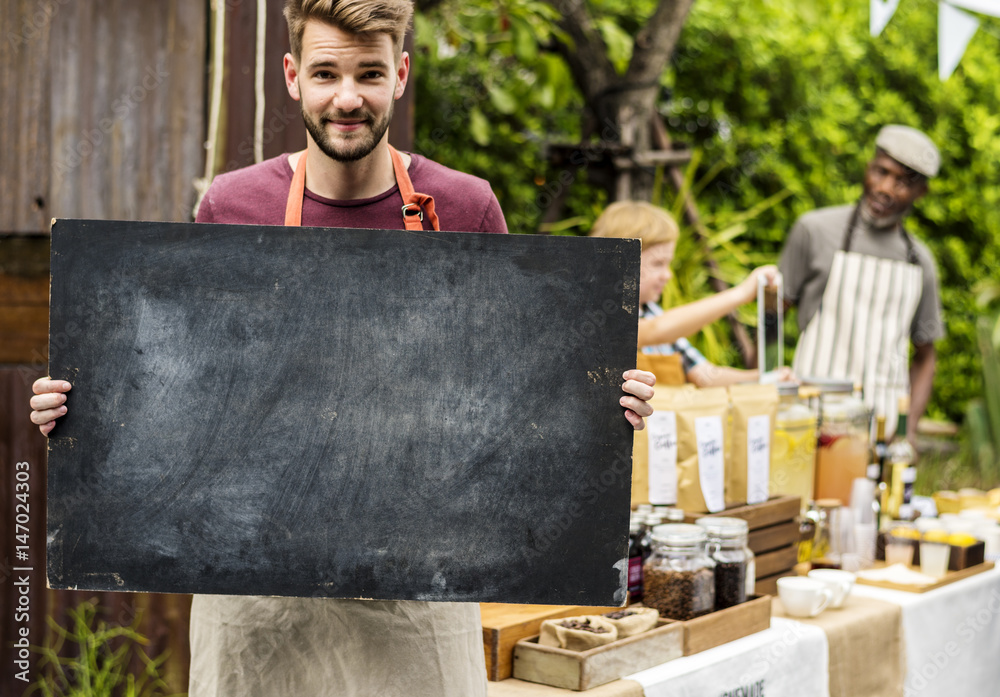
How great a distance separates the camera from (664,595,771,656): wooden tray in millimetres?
1778

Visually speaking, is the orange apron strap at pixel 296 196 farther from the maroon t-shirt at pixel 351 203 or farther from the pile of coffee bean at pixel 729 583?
the pile of coffee bean at pixel 729 583

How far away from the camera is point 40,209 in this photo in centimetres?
254

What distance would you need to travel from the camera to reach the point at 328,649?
1.40 m

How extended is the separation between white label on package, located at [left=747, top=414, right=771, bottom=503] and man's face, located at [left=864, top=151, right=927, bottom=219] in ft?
5.33

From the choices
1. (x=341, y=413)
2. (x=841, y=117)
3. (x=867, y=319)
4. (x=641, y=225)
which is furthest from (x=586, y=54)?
(x=341, y=413)

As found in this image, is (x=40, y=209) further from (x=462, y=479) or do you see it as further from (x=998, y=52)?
(x=998, y=52)

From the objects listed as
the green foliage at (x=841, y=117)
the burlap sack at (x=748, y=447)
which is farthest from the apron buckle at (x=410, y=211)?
the green foliage at (x=841, y=117)

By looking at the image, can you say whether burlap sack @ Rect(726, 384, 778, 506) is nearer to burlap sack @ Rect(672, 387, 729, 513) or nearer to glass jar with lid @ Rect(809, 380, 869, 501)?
burlap sack @ Rect(672, 387, 729, 513)

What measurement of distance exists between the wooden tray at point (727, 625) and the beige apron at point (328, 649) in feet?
1.80

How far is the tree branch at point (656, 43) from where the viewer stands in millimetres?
4543

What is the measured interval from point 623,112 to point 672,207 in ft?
1.82

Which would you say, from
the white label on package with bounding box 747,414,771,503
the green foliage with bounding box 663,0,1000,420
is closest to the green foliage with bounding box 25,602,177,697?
the white label on package with bounding box 747,414,771,503

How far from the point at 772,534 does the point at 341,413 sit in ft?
4.09

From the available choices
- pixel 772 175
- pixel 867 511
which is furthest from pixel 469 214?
pixel 772 175
